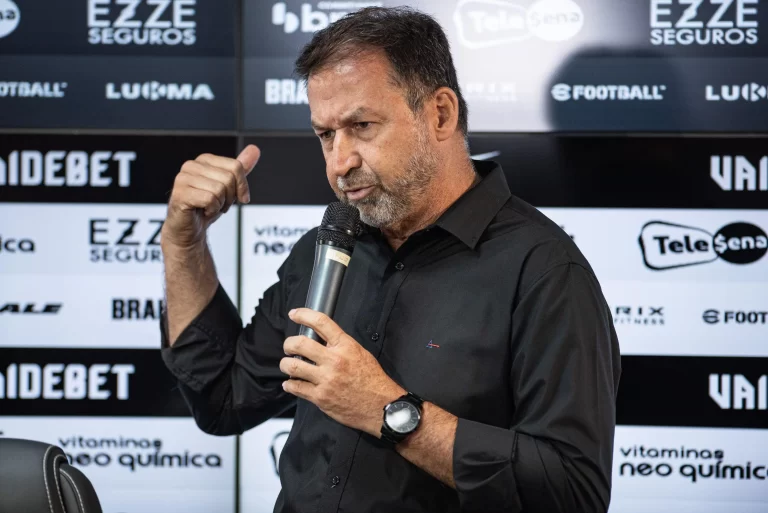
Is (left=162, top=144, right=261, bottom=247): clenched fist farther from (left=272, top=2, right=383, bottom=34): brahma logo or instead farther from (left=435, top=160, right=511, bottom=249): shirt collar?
(left=272, top=2, right=383, bottom=34): brahma logo

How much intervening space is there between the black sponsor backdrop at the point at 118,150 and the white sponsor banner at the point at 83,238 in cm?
4

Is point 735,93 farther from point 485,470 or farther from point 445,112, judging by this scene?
point 485,470

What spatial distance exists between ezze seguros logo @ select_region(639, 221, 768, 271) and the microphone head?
1.54 m

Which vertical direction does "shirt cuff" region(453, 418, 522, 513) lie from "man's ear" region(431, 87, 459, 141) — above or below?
below

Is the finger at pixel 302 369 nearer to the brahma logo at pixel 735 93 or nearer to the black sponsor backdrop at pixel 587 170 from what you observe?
the black sponsor backdrop at pixel 587 170

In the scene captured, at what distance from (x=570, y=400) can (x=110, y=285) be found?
1931 mm

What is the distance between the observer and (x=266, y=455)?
284cm

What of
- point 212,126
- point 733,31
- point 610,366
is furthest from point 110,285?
point 733,31

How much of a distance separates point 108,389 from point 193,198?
142cm

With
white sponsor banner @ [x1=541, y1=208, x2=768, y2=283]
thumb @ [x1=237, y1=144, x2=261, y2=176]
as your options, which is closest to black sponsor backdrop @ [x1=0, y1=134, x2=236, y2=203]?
thumb @ [x1=237, y1=144, x2=261, y2=176]

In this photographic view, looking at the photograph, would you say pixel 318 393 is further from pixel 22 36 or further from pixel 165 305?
pixel 22 36

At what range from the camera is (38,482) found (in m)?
1.22

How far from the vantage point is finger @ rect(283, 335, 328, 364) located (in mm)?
1319

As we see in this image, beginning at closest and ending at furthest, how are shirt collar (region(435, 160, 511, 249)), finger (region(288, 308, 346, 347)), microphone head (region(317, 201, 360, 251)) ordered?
finger (region(288, 308, 346, 347)) → microphone head (region(317, 201, 360, 251)) → shirt collar (region(435, 160, 511, 249))
